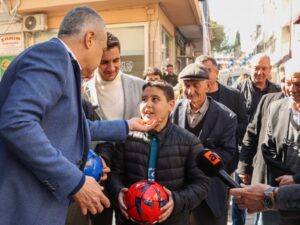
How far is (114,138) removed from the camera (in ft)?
8.84

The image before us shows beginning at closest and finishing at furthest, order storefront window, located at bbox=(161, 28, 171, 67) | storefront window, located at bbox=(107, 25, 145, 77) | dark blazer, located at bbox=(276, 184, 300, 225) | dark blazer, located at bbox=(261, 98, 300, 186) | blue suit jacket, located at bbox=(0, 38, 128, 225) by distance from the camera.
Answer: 1. blue suit jacket, located at bbox=(0, 38, 128, 225)
2. dark blazer, located at bbox=(276, 184, 300, 225)
3. dark blazer, located at bbox=(261, 98, 300, 186)
4. storefront window, located at bbox=(107, 25, 145, 77)
5. storefront window, located at bbox=(161, 28, 171, 67)

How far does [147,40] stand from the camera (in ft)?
39.3

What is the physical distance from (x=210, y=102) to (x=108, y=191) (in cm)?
128

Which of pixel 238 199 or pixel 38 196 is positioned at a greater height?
pixel 38 196

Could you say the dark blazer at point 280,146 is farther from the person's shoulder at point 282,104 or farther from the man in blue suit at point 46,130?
the man in blue suit at point 46,130

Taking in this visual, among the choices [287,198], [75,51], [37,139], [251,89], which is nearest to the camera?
[37,139]

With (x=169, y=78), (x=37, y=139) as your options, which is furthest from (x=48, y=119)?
(x=169, y=78)

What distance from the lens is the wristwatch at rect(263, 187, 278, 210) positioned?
96.0 inches

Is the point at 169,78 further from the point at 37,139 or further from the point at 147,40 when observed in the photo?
the point at 37,139

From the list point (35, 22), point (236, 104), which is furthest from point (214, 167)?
point (35, 22)

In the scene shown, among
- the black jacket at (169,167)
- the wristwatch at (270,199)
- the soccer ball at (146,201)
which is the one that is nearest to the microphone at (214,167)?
the wristwatch at (270,199)

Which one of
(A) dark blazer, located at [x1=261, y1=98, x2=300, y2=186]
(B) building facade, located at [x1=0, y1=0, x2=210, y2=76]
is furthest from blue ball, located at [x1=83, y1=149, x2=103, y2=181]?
(B) building facade, located at [x1=0, y1=0, x2=210, y2=76]

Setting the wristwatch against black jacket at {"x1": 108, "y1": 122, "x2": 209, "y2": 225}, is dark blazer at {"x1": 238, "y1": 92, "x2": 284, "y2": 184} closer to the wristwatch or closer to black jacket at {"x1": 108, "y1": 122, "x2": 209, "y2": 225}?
black jacket at {"x1": 108, "y1": 122, "x2": 209, "y2": 225}

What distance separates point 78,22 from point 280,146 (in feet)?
6.87
